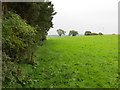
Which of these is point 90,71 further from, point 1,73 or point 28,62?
point 1,73

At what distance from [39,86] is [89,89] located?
1.71 m

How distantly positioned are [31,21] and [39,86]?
167 inches

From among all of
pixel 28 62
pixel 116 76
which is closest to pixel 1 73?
pixel 28 62

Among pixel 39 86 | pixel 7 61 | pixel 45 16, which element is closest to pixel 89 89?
pixel 39 86

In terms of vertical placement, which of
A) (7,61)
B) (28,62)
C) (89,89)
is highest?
(7,61)

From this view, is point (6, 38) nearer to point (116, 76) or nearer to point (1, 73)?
point (1, 73)

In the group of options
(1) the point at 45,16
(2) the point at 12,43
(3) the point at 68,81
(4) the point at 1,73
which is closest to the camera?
(4) the point at 1,73

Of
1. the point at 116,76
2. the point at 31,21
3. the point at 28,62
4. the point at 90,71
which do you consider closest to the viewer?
the point at 116,76

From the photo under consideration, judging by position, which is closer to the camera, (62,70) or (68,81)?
(68,81)

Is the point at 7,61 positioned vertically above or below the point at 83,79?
above

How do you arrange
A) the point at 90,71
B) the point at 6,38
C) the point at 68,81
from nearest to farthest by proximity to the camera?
the point at 6,38, the point at 68,81, the point at 90,71

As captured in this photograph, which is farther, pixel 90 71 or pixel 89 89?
pixel 90 71

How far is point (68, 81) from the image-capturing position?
212 inches

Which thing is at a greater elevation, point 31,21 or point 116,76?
point 31,21
